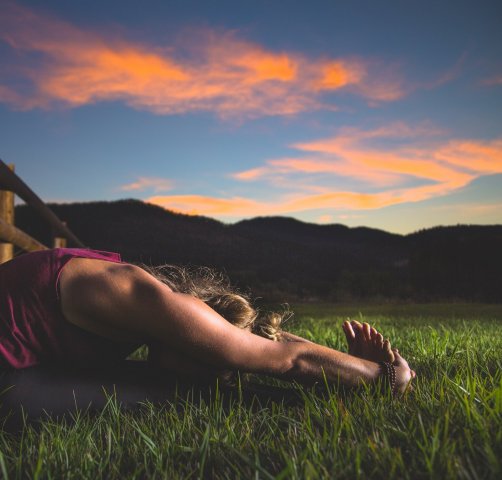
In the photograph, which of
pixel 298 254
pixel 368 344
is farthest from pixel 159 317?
pixel 298 254

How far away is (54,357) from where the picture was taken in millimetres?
1879

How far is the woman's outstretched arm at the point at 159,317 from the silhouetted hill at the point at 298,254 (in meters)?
4.92

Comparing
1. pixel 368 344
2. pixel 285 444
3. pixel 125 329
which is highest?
pixel 125 329

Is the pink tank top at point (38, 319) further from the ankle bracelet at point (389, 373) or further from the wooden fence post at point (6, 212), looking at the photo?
the wooden fence post at point (6, 212)

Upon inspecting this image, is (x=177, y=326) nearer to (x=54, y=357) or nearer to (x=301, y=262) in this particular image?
(x=54, y=357)

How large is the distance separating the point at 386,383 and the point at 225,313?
0.72m

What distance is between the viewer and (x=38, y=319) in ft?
5.78

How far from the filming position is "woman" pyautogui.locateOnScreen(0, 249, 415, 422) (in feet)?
5.57

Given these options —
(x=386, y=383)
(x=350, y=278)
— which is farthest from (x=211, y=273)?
(x=350, y=278)

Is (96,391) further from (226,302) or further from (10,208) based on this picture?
(10,208)

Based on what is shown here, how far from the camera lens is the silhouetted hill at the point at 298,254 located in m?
11.6

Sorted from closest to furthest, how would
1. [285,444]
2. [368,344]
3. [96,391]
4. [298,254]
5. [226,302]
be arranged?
[285,444], [96,391], [226,302], [368,344], [298,254]

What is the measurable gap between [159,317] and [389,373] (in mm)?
978

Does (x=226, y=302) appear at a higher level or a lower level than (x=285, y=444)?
higher
